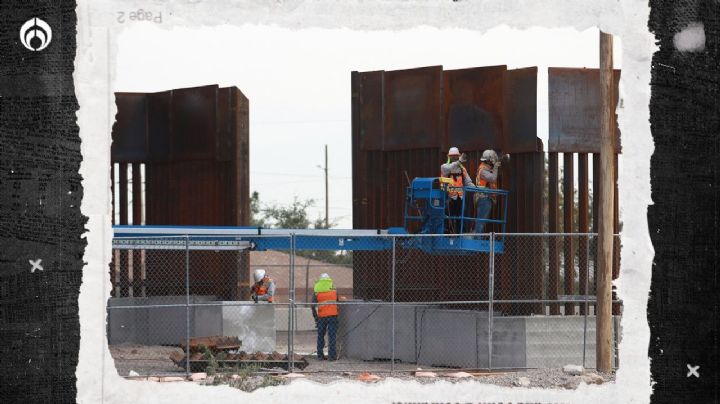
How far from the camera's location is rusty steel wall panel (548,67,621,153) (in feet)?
70.9

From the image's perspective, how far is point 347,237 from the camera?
21.9 meters

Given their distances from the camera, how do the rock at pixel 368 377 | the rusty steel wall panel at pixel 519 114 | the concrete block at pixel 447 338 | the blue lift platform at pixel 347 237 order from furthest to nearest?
the rusty steel wall panel at pixel 519 114 → the concrete block at pixel 447 338 → the blue lift platform at pixel 347 237 → the rock at pixel 368 377

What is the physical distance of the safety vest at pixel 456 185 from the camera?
21016 millimetres

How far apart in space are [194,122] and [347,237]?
7.49 metres

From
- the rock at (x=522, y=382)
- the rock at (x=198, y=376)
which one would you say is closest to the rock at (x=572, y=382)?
the rock at (x=522, y=382)

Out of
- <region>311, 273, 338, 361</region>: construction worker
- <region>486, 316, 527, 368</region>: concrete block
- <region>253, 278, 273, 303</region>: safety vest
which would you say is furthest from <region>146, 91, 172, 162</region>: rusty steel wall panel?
<region>486, 316, 527, 368</region>: concrete block

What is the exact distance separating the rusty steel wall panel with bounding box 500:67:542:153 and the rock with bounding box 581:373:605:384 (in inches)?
213

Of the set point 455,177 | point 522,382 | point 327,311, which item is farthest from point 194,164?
point 522,382

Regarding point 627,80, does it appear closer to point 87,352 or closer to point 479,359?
point 87,352

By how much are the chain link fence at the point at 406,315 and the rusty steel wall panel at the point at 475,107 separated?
83.0 inches

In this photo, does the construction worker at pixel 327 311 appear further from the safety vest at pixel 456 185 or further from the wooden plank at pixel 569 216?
the wooden plank at pixel 569 216

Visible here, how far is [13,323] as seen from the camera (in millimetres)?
9898

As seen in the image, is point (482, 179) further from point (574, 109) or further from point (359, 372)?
point (359, 372)

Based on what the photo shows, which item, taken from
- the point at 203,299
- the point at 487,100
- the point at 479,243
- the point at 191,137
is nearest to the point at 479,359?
the point at 479,243
